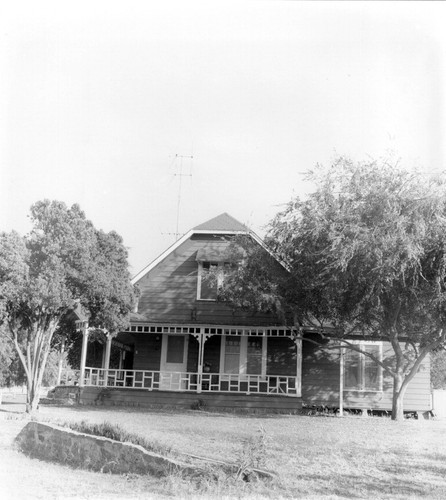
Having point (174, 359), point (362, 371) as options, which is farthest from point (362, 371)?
point (174, 359)

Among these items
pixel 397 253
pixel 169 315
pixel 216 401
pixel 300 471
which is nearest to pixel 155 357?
pixel 169 315

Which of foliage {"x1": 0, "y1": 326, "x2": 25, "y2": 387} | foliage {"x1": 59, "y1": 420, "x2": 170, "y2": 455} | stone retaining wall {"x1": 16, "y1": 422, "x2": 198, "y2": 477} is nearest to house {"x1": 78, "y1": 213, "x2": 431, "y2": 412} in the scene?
foliage {"x1": 59, "y1": 420, "x2": 170, "y2": 455}

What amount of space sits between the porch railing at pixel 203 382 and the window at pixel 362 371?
216 cm

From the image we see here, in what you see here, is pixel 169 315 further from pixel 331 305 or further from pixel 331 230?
pixel 331 230

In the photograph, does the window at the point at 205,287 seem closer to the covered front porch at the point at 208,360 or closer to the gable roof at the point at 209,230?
the gable roof at the point at 209,230

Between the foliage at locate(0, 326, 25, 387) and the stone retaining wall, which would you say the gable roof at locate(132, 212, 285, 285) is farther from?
the foliage at locate(0, 326, 25, 387)

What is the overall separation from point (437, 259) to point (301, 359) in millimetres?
7639

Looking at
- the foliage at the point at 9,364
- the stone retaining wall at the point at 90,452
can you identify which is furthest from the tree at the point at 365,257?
the foliage at the point at 9,364

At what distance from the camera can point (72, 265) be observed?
17547mm

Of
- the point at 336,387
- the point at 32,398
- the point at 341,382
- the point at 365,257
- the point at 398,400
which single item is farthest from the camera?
the point at 336,387

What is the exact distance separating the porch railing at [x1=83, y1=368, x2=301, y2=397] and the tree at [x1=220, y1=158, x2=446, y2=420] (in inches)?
149

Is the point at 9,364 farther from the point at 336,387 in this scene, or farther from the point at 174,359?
the point at 336,387

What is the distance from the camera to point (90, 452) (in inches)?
436

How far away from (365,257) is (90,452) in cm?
881
